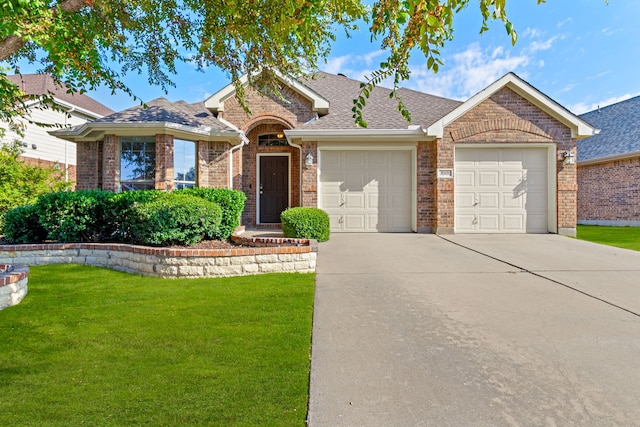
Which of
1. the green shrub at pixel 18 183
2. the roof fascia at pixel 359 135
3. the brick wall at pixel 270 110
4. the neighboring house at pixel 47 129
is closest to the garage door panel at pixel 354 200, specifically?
the roof fascia at pixel 359 135

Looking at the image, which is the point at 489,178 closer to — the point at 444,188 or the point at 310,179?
the point at 444,188

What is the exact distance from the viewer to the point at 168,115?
1047cm

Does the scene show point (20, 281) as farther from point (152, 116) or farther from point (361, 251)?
point (152, 116)

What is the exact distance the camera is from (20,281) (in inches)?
182

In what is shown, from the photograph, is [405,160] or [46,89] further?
[46,89]

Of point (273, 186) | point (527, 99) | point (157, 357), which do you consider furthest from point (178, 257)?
point (527, 99)

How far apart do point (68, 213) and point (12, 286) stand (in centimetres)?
306

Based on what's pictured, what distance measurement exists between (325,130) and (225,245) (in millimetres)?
5117

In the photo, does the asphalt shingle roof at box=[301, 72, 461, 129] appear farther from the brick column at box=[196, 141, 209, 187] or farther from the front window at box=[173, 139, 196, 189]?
the front window at box=[173, 139, 196, 189]

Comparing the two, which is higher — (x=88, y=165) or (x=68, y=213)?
(x=88, y=165)

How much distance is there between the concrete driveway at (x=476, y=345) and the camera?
2.21 m

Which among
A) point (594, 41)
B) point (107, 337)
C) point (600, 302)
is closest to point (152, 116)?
point (107, 337)

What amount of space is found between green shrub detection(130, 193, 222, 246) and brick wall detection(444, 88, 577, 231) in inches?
274

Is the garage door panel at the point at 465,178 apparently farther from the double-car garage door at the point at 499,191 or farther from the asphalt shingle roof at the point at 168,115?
the asphalt shingle roof at the point at 168,115
